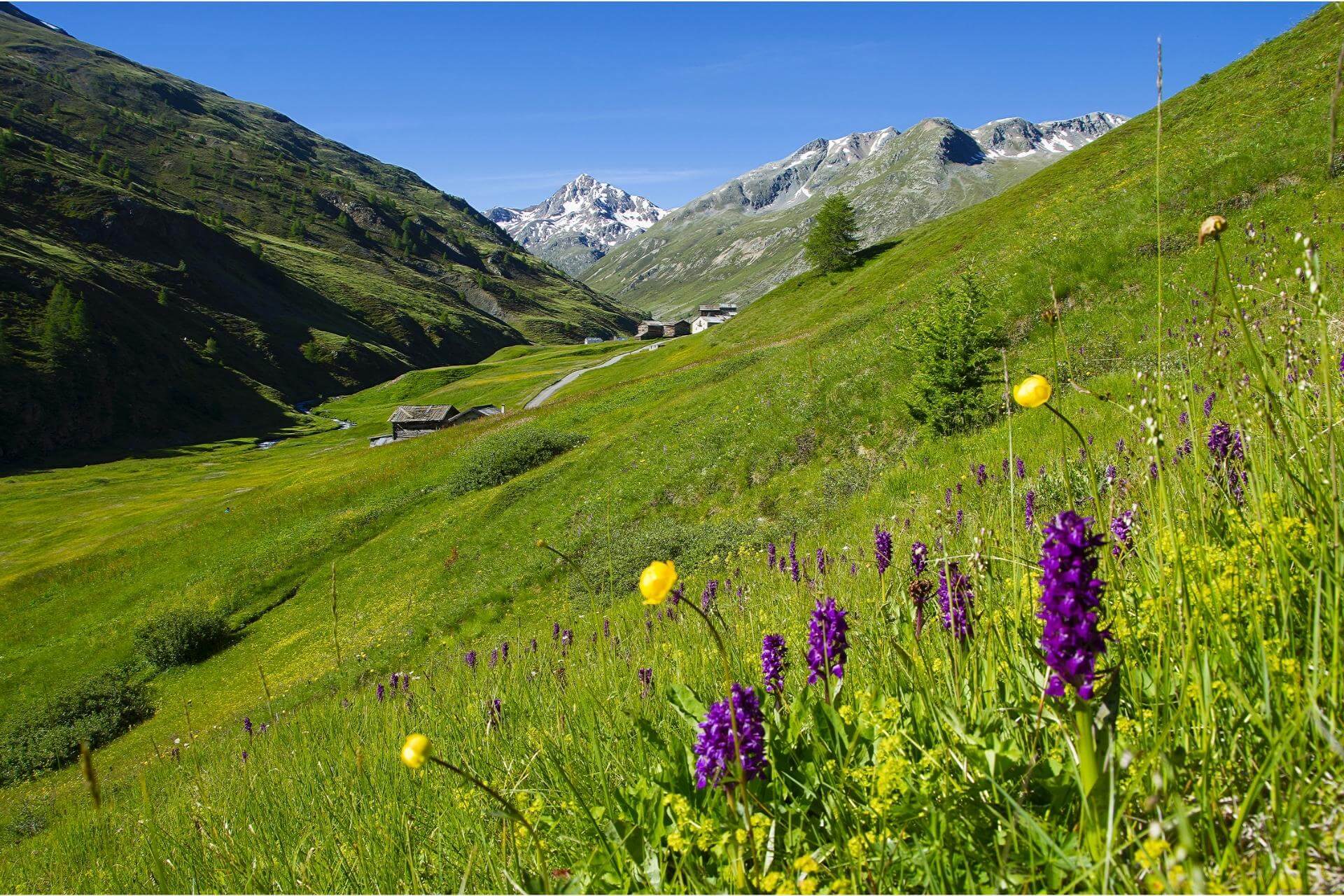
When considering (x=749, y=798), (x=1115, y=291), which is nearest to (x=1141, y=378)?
(x=749, y=798)

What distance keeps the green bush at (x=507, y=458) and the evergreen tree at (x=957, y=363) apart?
2440 centimetres

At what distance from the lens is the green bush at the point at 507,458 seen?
37281mm

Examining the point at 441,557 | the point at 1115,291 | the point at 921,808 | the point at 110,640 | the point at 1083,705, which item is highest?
the point at 1115,291

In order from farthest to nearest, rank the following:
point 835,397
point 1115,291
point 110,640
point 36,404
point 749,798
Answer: point 36,404, point 110,640, point 835,397, point 1115,291, point 749,798

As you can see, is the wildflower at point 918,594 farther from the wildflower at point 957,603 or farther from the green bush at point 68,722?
the green bush at point 68,722

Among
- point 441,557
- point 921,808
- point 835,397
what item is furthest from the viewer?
point 441,557

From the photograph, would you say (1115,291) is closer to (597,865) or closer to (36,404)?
(597,865)

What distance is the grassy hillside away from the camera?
2.09 metres

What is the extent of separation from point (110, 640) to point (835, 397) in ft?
119

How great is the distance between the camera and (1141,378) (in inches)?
99.0

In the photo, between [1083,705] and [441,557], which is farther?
[441,557]

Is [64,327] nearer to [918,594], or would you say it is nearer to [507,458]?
[507,458]

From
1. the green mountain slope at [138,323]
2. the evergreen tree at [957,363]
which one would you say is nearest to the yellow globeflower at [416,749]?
the evergreen tree at [957,363]

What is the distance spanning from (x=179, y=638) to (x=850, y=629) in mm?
36045
